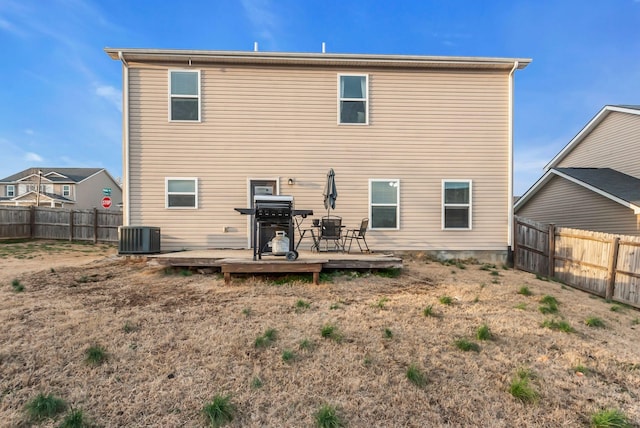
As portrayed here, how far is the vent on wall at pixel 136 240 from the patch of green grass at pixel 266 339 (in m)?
5.18

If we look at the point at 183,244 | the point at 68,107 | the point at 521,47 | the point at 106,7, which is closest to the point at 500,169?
the point at 521,47

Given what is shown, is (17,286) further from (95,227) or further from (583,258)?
(583,258)

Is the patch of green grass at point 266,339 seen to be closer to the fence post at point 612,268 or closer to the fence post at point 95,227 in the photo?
the fence post at point 612,268

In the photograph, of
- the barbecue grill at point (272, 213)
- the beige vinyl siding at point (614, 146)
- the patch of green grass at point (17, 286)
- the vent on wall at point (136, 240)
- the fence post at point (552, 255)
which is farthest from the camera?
the beige vinyl siding at point (614, 146)

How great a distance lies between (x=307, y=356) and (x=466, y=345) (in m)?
1.63

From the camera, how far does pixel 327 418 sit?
2.31 m

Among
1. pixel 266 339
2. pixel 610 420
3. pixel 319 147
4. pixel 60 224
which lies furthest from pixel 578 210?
pixel 60 224

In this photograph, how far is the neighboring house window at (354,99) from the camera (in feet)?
27.6

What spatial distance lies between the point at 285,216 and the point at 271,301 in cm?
165

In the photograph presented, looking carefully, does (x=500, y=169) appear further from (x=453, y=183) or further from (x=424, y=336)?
(x=424, y=336)

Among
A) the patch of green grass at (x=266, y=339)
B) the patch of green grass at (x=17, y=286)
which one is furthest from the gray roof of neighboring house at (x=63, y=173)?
the patch of green grass at (x=266, y=339)

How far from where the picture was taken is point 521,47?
9219 mm

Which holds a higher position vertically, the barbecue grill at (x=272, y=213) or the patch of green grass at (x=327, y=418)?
the barbecue grill at (x=272, y=213)

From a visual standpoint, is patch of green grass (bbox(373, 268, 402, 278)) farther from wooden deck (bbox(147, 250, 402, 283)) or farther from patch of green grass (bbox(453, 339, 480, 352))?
patch of green grass (bbox(453, 339, 480, 352))
